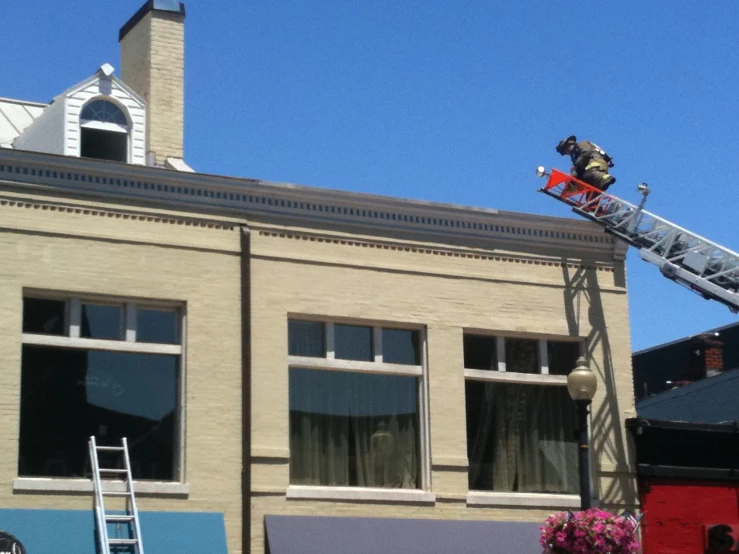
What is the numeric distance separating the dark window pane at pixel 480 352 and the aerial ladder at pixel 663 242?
119 inches

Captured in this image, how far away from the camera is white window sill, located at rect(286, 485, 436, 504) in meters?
19.5

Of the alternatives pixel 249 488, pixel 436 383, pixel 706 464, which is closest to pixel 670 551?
pixel 706 464

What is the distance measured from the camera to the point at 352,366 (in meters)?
20.6

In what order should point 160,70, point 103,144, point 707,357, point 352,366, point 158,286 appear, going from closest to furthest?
point 158,286 < point 352,366 < point 103,144 < point 160,70 < point 707,357

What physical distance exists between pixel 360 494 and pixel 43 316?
17.1ft

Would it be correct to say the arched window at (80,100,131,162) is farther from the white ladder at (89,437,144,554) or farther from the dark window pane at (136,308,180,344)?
the white ladder at (89,437,144,554)

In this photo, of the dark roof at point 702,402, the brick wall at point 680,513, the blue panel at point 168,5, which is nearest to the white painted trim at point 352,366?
the brick wall at point 680,513

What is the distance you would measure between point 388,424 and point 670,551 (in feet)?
16.6

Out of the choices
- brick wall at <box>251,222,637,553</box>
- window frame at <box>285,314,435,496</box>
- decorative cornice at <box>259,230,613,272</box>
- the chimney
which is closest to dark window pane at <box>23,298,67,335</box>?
brick wall at <box>251,222,637,553</box>

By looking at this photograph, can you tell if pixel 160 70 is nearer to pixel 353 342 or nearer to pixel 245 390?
pixel 353 342

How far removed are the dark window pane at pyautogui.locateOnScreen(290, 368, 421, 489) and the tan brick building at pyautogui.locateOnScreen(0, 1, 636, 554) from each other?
1.3 inches

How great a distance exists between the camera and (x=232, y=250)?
19891 millimetres

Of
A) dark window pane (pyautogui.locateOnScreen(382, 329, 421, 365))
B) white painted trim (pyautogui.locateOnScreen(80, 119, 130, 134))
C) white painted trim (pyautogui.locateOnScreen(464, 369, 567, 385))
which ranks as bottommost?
white painted trim (pyautogui.locateOnScreen(464, 369, 567, 385))

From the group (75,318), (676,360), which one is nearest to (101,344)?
(75,318)
